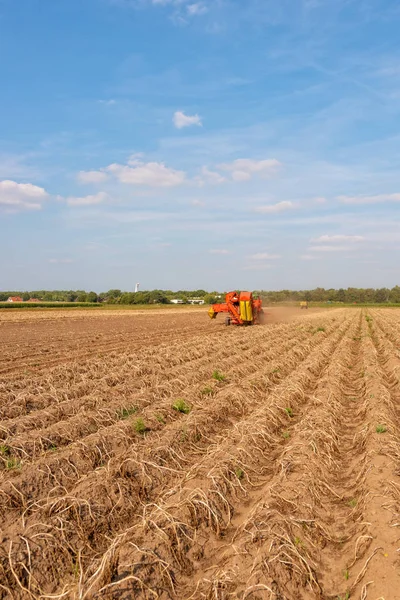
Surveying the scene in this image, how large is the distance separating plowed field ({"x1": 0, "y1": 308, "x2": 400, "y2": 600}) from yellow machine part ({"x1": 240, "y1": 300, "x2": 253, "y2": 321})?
1616 cm

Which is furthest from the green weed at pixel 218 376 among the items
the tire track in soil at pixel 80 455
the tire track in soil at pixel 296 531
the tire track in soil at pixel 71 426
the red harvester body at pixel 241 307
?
the red harvester body at pixel 241 307

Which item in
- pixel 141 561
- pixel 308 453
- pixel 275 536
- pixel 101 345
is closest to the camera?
pixel 141 561

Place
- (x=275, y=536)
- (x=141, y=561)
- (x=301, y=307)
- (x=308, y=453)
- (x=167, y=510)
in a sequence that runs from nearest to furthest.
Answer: (x=141, y=561) → (x=275, y=536) → (x=167, y=510) → (x=308, y=453) → (x=301, y=307)

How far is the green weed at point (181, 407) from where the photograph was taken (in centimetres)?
959

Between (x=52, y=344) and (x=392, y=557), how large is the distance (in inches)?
764

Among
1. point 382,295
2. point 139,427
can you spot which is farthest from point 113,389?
point 382,295

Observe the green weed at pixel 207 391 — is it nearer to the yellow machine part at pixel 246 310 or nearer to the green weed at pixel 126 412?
the green weed at pixel 126 412

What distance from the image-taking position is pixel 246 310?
1137 inches

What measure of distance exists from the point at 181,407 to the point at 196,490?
418 centimetres

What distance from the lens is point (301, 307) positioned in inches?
3063

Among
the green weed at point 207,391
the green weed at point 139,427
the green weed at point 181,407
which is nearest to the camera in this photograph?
the green weed at point 139,427

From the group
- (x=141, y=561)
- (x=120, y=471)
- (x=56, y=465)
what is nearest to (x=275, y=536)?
(x=141, y=561)

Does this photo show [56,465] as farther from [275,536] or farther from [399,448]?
[399,448]

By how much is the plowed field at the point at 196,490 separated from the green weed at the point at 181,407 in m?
0.09
